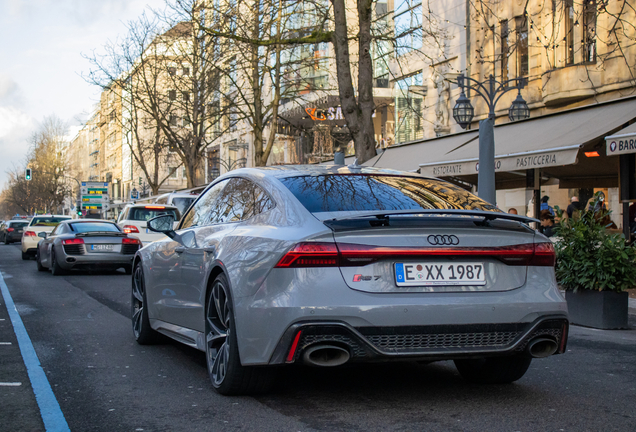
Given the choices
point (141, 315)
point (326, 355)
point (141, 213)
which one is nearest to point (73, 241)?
point (141, 213)

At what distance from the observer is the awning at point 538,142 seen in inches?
583

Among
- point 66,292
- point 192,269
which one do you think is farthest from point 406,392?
point 66,292

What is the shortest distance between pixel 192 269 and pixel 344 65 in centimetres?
1587

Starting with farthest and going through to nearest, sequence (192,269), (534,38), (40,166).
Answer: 1. (40,166)
2. (534,38)
3. (192,269)

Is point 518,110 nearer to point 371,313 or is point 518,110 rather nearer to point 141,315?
point 141,315

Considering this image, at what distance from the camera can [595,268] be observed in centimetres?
889

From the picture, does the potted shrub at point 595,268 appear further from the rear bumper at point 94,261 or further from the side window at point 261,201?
the rear bumper at point 94,261

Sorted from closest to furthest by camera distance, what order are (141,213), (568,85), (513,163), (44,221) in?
(513,163) < (141,213) < (568,85) < (44,221)

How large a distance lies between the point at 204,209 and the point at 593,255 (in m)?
4.74

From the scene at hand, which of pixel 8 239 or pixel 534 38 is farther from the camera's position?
pixel 8 239

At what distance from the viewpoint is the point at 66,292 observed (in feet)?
43.6

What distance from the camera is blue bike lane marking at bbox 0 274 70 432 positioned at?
4375 millimetres

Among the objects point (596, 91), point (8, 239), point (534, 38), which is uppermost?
point (534, 38)

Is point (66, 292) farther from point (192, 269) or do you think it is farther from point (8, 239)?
point (8, 239)
